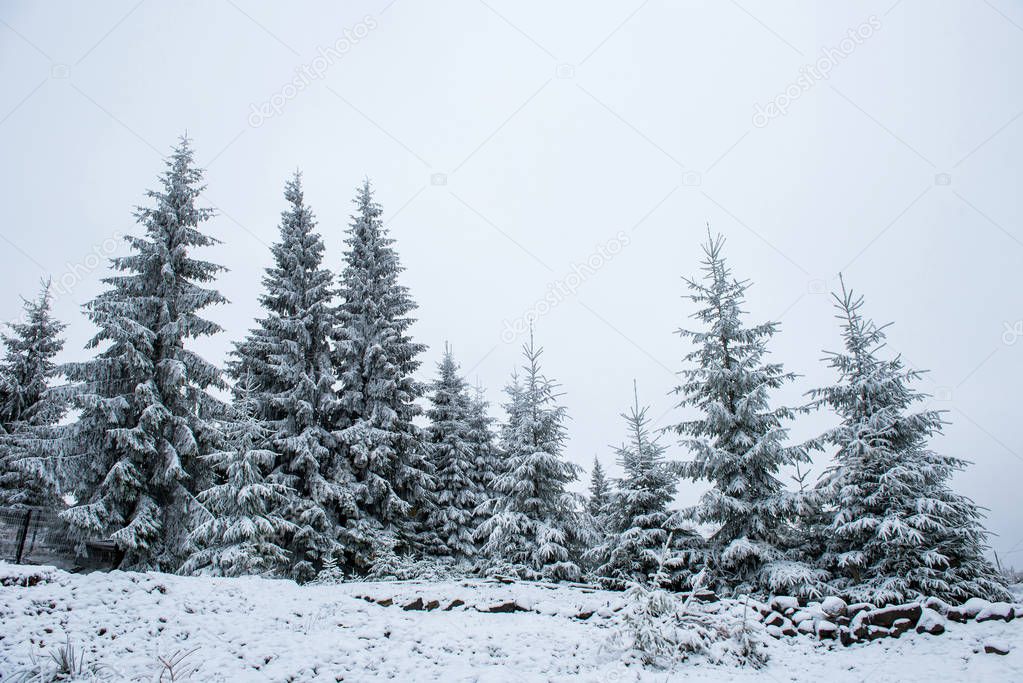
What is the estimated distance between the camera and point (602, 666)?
7.76 m

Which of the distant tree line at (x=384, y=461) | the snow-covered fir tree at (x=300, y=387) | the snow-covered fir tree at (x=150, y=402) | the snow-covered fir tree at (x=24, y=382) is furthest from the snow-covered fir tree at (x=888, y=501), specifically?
the snow-covered fir tree at (x=24, y=382)

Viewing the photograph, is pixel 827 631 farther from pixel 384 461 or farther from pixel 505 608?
pixel 384 461

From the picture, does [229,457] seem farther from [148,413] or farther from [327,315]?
[327,315]

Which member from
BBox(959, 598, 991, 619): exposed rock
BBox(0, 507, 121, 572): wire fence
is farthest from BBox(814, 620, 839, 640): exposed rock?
BBox(0, 507, 121, 572): wire fence

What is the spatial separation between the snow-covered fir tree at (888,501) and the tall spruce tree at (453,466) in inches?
426

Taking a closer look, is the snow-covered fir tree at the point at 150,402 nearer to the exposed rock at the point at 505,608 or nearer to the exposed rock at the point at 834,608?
the exposed rock at the point at 505,608

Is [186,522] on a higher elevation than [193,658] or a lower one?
higher

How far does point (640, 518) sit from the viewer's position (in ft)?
50.7

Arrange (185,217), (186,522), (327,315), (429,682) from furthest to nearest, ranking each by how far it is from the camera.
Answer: (327,315), (185,217), (186,522), (429,682)

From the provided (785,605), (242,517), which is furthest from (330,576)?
(785,605)

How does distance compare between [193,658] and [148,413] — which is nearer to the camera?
[193,658]

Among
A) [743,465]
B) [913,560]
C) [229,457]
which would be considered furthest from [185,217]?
[913,560]

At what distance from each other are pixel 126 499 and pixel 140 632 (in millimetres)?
6475

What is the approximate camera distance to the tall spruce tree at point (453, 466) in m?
18.8
